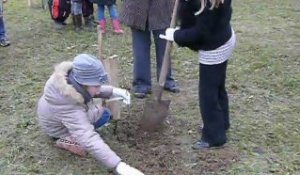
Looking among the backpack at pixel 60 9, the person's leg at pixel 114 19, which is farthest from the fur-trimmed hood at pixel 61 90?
the backpack at pixel 60 9

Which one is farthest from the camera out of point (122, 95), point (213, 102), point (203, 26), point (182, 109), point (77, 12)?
point (77, 12)

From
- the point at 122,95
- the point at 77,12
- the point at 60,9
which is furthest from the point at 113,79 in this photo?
the point at 60,9

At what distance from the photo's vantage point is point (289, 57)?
579 centimetres

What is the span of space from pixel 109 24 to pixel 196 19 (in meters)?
4.14

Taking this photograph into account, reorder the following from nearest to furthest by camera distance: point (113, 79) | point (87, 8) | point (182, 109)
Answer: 1. point (113, 79)
2. point (182, 109)
3. point (87, 8)

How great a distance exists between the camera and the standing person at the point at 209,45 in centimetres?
321

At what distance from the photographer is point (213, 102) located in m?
3.53

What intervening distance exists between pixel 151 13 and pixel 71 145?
4.51 ft

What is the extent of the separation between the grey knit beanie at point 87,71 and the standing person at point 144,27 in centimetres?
124

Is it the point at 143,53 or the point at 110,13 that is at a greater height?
the point at 143,53

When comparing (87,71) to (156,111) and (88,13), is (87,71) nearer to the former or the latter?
(156,111)

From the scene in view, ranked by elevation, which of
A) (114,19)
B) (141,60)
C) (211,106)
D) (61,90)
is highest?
(61,90)

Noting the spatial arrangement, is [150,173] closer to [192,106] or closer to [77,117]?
[77,117]

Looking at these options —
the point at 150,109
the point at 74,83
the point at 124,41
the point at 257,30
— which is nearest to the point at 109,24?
the point at 124,41
